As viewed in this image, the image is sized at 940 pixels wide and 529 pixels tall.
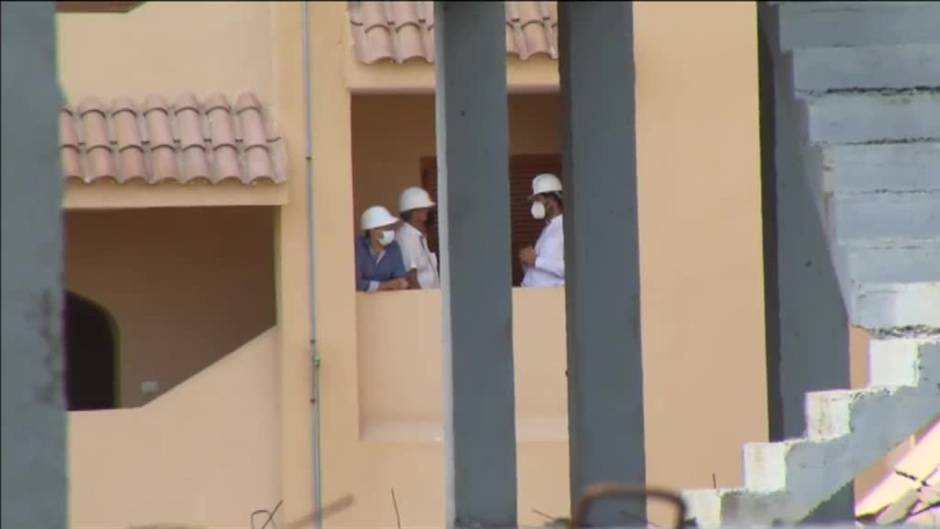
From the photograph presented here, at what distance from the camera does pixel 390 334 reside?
16766 millimetres

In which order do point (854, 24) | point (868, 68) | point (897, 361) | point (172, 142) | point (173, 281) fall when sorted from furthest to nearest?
point (173, 281)
point (172, 142)
point (897, 361)
point (868, 68)
point (854, 24)

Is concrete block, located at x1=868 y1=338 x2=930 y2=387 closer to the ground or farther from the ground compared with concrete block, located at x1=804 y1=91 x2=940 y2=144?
closer to the ground

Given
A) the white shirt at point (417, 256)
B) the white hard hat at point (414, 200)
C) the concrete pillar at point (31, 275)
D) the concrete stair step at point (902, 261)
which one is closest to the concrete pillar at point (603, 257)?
the concrete stair step at point (902, 261)

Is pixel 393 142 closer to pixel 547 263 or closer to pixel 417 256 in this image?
pixel 417 256

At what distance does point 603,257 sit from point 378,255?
843cm

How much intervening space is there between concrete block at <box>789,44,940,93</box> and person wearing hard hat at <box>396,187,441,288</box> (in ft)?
26.1

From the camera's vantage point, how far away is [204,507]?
1642 centimetres

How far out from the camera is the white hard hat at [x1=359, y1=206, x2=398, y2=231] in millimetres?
17000

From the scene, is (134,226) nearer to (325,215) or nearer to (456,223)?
(325,215)

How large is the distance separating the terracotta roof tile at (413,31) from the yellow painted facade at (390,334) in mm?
120

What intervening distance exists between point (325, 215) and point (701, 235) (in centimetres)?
248

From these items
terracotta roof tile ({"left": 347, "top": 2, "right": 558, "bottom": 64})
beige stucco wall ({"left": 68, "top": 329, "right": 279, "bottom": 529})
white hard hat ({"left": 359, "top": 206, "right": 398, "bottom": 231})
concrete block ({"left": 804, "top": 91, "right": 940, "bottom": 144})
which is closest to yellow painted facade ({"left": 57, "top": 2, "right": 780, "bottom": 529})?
beige stucco wall ({"left": 68, "top": 329, "right": 279, "bottom": 529})

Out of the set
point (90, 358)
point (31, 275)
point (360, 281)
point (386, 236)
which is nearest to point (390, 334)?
point (360, 281)

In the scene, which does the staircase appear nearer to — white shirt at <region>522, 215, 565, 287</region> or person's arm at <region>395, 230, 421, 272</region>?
white shirt at <region>522, 215, 565, 287</region>
